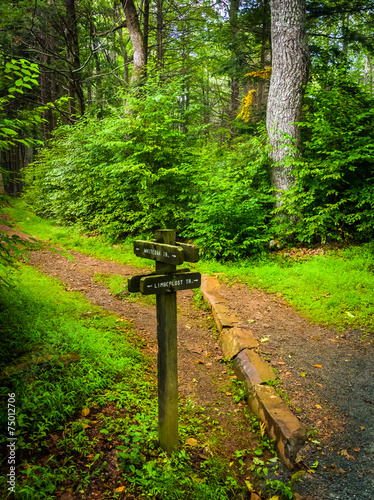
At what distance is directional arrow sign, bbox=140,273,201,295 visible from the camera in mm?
2383

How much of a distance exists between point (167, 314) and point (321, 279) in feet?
15.2

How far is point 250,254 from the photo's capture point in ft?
25.9

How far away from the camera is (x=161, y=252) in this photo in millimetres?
2514

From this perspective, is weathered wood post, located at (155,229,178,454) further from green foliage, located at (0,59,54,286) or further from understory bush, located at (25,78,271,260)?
understory bush, located at (25,78,271,260)

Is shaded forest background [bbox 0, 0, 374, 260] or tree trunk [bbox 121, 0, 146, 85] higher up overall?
tree trunk [bbox 121, 0, 146, 85]

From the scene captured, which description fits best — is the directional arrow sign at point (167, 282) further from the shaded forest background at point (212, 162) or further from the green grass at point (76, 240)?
the green grass at point (76, 240)

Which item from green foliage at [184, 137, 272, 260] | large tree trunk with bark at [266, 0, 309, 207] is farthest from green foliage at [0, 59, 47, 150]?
large tree trunk with bark at [266, 0, 309, 207]

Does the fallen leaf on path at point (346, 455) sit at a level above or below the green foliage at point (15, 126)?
below

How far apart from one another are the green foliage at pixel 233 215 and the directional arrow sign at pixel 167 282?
4842 mm

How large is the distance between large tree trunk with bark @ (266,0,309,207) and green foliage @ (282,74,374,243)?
0.45 meters

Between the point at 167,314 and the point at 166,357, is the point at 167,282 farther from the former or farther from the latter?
the point at 166,357

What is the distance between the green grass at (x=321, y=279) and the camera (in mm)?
5141

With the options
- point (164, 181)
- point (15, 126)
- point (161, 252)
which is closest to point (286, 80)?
point (164, 181)

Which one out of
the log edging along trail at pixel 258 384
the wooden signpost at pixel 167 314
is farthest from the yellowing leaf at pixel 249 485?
the wooden signpost at pixel 167 314
